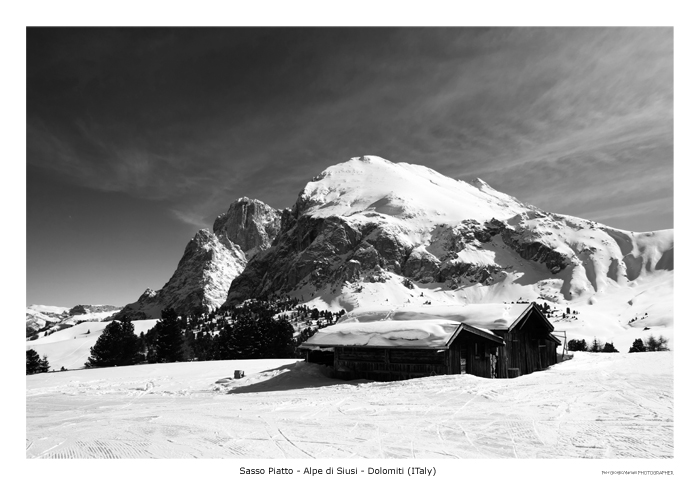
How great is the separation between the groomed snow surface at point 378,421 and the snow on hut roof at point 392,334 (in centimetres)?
182

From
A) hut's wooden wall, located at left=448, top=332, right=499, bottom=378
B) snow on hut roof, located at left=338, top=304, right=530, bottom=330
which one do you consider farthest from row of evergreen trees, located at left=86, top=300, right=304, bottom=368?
hut's wooden wall, located at left=448, top=332, right=499, bottom=378

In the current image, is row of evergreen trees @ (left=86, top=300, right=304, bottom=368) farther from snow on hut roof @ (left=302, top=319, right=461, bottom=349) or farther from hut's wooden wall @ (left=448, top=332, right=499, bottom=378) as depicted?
hut's wooden wall @ (left=448, top=332, right=499, bottom=378)

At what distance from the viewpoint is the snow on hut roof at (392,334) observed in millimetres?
16812

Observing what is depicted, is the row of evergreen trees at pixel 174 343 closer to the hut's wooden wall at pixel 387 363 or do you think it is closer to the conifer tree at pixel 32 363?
the conifer tree at pixel 32 363

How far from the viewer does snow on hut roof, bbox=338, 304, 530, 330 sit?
2127cm

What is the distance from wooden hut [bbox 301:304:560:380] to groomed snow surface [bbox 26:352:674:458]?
5.87 ft

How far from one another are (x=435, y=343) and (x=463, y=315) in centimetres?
610

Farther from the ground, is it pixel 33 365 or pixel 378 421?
pixel 378 421

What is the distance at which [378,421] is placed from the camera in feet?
32.3

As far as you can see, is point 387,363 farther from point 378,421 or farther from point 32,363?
point 32,363

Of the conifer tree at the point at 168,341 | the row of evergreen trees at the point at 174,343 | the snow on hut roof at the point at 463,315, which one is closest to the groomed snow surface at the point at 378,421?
the snow on hut roof at the point at 463,315

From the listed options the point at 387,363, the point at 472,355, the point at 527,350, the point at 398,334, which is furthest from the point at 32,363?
the point at 527,350

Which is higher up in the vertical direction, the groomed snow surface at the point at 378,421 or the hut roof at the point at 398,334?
the hut roof at the point at 398,334
